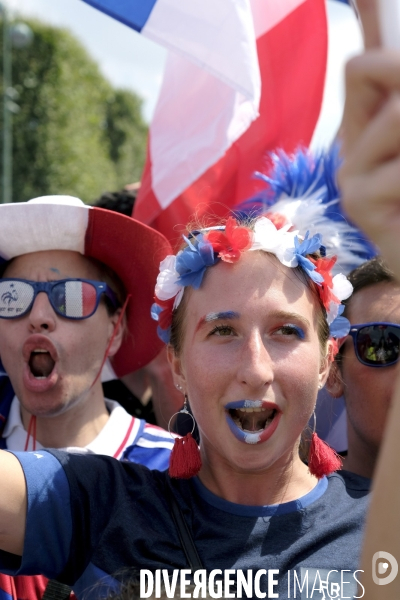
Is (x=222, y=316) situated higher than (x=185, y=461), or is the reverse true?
(x=222, y=316)

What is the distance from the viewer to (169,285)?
7.01ft

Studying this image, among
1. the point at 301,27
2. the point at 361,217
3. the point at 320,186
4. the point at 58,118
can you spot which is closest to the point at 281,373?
the point at 361,217

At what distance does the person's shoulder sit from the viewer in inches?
81.1

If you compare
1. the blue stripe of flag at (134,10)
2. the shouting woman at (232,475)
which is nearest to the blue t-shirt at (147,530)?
the shouting woman at (232,475)

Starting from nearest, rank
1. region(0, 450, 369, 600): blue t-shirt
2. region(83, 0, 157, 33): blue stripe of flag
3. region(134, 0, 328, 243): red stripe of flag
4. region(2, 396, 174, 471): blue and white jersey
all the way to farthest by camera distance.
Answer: region(0, 450, 369, 600): blue t-shirt, region(2, 396, 174, 471): blue and white jersey, region(83, 0, 157, 33): blue stripe of flag, region(134, 0, 328, 243): red stripe of flag

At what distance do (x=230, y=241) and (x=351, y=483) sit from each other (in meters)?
0.73

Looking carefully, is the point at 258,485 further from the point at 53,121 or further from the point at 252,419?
the point at 53,121

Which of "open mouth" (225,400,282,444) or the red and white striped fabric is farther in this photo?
the red and white striped fabric

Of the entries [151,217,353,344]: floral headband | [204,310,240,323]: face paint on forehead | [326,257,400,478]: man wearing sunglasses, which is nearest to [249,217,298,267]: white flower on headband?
[151,217,353,344]: floral headband

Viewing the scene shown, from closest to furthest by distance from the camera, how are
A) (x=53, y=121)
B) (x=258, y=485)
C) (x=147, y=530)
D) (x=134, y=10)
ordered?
1. (x=147, y=530)
2. (x=258, y=485)
3. (x=134, y=10)
4. (x=53, y=121)

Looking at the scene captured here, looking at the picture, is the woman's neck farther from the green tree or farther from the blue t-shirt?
the green tree

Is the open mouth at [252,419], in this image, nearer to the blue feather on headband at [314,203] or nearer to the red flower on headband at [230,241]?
the red flower on headband at [230,241]

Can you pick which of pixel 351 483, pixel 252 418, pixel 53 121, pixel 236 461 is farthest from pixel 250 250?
pixel 53 121

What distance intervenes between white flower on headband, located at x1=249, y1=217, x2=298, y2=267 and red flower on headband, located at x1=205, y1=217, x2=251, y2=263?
1.2 inches
